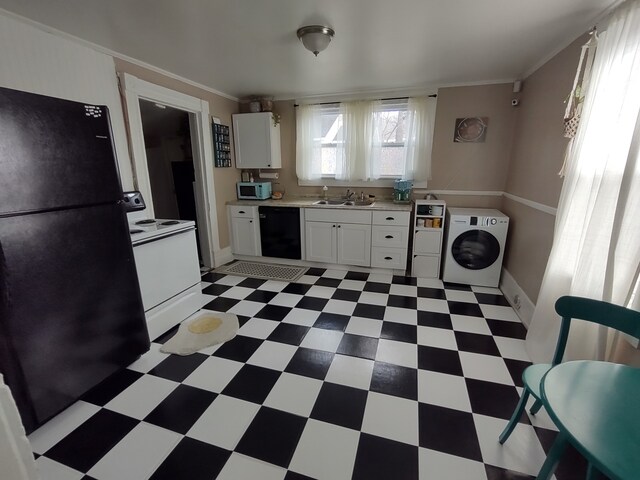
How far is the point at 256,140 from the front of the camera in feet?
12.7

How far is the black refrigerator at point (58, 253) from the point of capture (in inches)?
50.4

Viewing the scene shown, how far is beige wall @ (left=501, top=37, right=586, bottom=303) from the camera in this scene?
2160mm

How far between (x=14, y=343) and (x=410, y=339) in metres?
2.33

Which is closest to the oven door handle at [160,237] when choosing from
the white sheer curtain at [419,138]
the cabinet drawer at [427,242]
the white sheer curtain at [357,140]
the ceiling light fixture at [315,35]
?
the ceiling light fixture at [315,35]

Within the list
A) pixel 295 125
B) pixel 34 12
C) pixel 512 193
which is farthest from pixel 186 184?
pixel 512 193

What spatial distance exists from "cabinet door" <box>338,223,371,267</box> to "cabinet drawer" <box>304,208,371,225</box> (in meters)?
0.06

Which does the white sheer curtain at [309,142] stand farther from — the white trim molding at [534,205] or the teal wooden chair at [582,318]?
the teal wooden chair at [582,318]

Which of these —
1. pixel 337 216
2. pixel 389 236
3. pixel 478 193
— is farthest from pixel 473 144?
pixel 337 216

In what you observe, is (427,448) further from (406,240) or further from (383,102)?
(383,102)

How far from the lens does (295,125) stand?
392 centimetres

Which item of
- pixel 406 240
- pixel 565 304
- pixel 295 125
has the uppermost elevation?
pixel 295 125

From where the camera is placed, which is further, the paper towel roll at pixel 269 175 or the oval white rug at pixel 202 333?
the paper towel roll at pixel 269 175

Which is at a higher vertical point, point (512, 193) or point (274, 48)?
point (274, 48)

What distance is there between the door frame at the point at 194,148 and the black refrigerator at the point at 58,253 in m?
1.07
